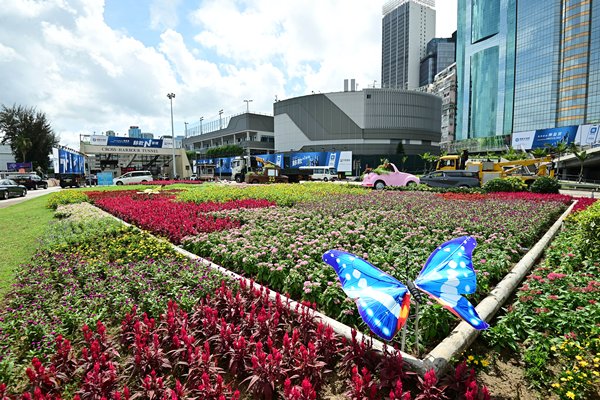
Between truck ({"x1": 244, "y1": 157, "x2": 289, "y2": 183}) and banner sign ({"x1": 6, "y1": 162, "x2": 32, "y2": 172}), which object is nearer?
truck ({"x1": 244, "y1": 157, "x2": 289, "y2": 183})

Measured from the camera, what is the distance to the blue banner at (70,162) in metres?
30.3

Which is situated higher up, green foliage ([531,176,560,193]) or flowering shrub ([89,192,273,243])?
green foliage ([531,176,560,193])

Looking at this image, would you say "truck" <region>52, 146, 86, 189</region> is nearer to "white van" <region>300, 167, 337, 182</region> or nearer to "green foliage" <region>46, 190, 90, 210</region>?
"green foliage" <region>46, 190, 90, 210</region>

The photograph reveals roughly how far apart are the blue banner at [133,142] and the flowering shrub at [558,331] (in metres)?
41.8

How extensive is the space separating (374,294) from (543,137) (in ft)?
243

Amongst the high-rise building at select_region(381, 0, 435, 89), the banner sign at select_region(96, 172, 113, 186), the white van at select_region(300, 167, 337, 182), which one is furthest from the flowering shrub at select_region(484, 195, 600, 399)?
the high-rise building at select_region(381, 0, 435, 89)

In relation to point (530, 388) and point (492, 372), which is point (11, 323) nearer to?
point (492, 372)

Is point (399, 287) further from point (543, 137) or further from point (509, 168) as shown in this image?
point (543, 137)

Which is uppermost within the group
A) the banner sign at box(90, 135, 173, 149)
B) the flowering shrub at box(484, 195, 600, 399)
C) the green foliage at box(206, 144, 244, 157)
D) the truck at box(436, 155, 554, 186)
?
the green foliage at box(206, 144, 244, 157)

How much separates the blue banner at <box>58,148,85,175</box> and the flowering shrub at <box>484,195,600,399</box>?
36.5 m

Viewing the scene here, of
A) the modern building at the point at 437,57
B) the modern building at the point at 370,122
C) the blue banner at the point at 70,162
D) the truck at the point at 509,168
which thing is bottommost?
the truck at the point at 509,168

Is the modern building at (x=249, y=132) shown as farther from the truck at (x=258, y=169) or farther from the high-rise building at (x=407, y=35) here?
the high-rise building at (x=407, y=35)

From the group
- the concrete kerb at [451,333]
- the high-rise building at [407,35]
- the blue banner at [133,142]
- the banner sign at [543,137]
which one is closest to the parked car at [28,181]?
the blue banner at [133,142]

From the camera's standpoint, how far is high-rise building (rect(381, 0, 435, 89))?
14912 cm
